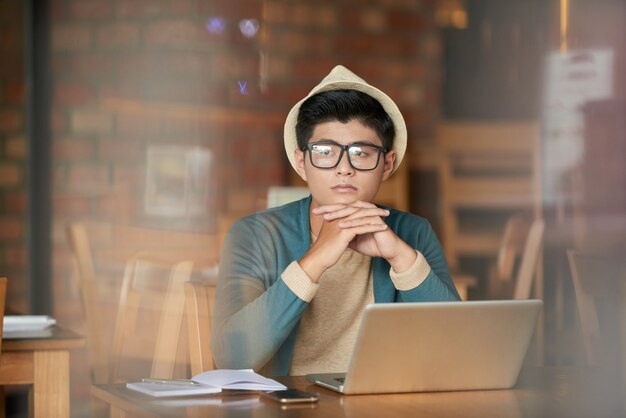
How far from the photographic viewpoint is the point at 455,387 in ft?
5.03

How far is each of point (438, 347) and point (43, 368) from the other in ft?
3.16

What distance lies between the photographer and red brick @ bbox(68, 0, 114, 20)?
221cm

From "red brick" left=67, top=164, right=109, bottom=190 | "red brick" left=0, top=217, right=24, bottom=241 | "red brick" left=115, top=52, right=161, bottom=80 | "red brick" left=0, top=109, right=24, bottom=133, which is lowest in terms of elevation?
"red brick" left=0, top=217, right=24, bottom=241

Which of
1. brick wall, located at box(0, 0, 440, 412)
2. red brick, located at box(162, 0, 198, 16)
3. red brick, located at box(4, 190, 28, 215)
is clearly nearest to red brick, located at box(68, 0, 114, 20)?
brick wall, located at box(0, 0, 440, 412)

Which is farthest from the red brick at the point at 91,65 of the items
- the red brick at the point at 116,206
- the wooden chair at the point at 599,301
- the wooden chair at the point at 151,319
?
the wooden chair at the point at 599,301

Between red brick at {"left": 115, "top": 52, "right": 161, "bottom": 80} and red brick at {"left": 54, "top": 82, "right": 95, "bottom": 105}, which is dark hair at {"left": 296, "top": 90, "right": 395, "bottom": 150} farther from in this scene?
red brick at {"left": 54, "top": 82, "right": 95, "bottom": 105}

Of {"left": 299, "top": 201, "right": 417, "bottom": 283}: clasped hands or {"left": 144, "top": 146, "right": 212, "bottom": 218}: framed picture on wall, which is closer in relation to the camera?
{"left": 299, "top": 201, "right": 417, "bottom": 283}: clasped hands

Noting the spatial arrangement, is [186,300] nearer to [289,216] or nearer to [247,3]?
[289,216]

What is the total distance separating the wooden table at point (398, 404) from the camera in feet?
4.50

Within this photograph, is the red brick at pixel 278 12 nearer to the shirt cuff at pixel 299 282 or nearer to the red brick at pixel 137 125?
the red brick at pixel 137 125

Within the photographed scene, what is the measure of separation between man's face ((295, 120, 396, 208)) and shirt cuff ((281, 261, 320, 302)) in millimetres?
205

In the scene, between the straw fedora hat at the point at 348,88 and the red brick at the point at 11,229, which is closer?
the straw fedora hat at the point at 348,88

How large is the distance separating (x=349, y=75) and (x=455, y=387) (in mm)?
790

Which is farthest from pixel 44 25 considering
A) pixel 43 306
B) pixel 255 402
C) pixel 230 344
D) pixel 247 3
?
pixel 255 402
